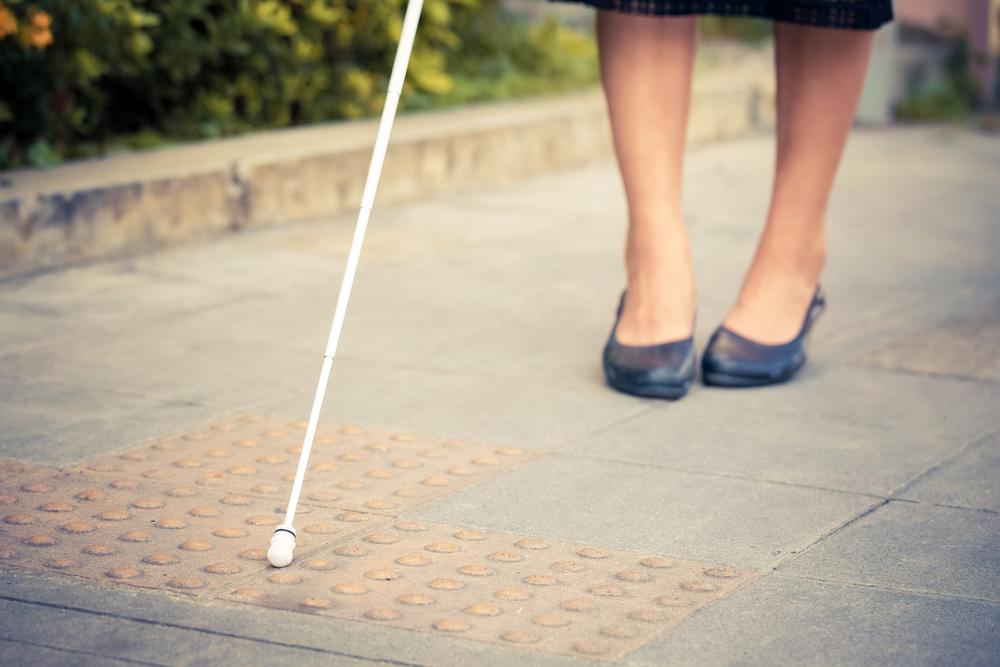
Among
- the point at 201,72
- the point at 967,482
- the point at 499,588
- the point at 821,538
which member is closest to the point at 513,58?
the point at 201,72

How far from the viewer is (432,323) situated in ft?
10.3

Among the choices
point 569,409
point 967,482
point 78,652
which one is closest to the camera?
point 78,652

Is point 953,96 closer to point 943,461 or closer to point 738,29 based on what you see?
point 738,29

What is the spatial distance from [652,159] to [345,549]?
4.01 feet

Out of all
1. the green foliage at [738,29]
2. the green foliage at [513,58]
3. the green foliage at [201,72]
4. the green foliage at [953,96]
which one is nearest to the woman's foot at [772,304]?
the green foliage at [201,72]

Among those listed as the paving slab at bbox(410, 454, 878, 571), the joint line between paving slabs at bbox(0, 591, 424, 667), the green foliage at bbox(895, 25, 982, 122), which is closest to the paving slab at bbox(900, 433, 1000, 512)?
the paving slab at bbox(410, 454, 878, 571)

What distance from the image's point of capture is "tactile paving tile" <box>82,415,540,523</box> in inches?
81.2

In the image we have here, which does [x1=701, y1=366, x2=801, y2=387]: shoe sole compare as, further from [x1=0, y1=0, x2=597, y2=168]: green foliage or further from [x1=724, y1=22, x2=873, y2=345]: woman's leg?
[x1=0, y1=0, x2=597, y2=168]: green foliage

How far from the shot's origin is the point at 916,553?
72.6 inches

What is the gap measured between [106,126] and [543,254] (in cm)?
191

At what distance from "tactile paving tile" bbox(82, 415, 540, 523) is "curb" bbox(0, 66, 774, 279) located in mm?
1447

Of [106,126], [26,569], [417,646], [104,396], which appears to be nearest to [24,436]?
[104,396]

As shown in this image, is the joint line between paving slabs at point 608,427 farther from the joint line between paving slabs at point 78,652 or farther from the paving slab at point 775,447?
the joint line between paving slabs at point 78,652

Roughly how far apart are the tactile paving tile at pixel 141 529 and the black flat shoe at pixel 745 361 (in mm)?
1041
